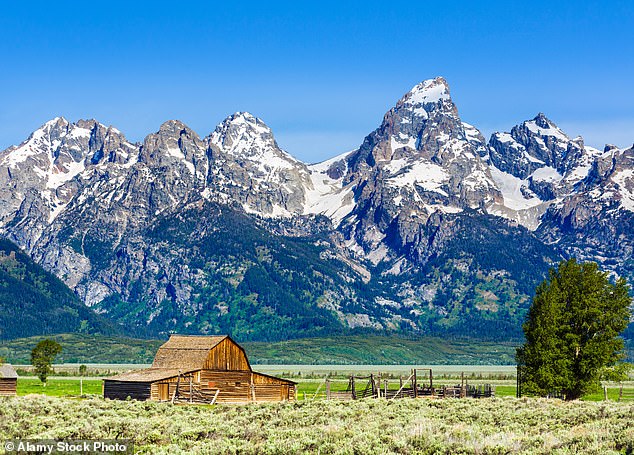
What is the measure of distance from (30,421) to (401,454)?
72.1 feet

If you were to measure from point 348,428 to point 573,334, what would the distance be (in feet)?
120

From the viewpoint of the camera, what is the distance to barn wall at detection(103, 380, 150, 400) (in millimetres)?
85812

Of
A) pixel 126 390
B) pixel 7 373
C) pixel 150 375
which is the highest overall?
pixel 7 373

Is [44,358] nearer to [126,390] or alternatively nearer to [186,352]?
[186,352]

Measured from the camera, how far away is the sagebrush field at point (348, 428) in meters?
39.8

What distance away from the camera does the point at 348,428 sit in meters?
47.2

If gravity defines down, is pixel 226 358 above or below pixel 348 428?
above

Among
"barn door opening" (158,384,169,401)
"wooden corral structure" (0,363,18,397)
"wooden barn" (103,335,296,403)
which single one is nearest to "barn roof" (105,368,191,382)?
"wooden barn" (103,335,296,403)

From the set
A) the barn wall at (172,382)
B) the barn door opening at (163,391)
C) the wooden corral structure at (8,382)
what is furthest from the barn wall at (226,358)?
the wooden corral structure at (8,382)

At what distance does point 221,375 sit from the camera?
9394 centimetres

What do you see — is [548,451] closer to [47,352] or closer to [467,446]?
[467,446]

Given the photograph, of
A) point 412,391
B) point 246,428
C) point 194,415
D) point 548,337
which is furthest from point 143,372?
point 246,428

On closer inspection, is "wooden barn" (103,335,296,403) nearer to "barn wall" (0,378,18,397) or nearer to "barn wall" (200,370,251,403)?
"barn wall" (200,370,251,403)

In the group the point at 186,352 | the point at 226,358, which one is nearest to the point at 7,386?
the point at 186,352
